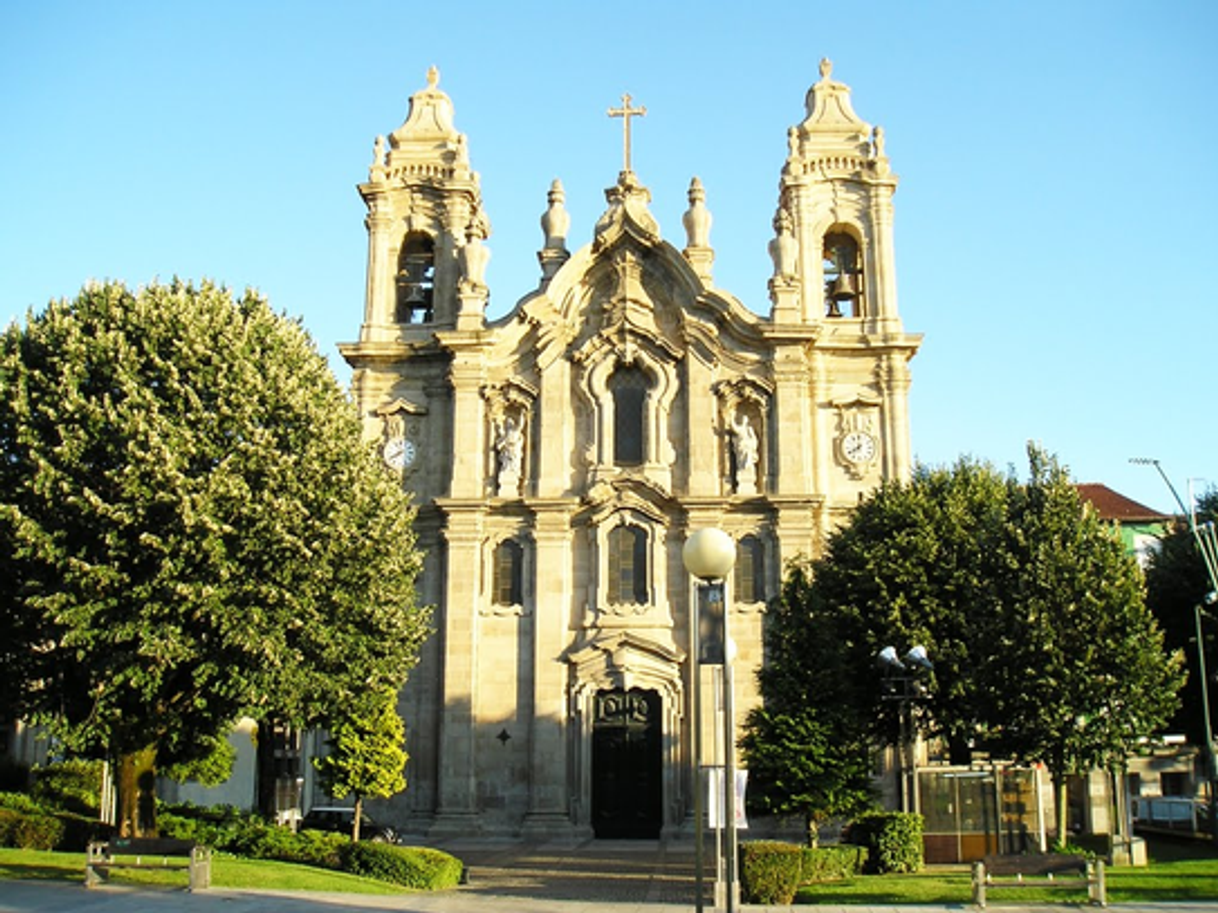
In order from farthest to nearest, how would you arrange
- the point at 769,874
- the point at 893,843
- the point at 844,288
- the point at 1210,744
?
the point at 844,288, the point at 1210,744, the point at 893,843, the point at 769,874

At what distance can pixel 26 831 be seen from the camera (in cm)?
2817

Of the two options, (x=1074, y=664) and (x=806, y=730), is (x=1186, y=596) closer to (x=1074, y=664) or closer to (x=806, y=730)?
(x=1074, y=664)

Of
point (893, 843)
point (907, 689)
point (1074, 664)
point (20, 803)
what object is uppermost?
point (1074, 664)

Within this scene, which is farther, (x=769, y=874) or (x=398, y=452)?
(x=398, y=452)

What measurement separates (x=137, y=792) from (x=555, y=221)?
79.5 feet

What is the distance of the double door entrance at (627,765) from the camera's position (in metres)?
37.8

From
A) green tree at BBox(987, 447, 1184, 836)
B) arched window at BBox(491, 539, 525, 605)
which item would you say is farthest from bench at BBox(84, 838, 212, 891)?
green tree at BBox(987, 447, 1184, 836)

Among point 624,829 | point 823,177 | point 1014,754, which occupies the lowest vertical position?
point 624,829

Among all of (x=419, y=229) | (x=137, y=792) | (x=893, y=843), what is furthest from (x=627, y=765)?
(x=419, y=229)

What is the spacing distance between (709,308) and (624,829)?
17.3 m

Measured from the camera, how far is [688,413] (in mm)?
40812

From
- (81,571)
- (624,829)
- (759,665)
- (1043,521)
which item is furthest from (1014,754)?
(81,571)

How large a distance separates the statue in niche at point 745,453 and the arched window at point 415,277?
40.3 ft

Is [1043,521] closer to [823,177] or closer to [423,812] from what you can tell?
[823,177]
